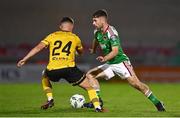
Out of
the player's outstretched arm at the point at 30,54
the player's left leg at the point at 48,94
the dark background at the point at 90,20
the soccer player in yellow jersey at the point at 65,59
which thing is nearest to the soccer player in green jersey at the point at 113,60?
the soccer player in yellow jersey at the point at 65,59

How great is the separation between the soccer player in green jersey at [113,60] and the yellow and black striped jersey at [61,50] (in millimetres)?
570

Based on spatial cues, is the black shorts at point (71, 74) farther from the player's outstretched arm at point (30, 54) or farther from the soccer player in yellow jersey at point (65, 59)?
the player's outstretched arm at point (30, 54)

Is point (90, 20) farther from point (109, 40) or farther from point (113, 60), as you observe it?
point (109, 40)

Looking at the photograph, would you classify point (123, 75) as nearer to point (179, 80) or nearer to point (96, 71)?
point (96, 71)

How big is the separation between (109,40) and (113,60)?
46 centimetres

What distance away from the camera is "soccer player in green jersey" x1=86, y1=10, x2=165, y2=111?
1056 centimetres

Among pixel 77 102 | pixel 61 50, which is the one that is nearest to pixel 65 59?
pixel 61 50

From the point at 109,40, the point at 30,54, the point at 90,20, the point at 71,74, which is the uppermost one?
the point at 90,20

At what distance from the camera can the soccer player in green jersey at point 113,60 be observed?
34.7 ft

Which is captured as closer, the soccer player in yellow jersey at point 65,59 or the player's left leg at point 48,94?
the soccer player in yellow jersey at point 65,59

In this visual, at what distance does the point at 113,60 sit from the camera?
427 inches

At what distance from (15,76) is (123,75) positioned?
15127 mm

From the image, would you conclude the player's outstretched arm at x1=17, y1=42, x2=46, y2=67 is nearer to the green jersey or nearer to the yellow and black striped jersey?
the yellow and black striped jersey

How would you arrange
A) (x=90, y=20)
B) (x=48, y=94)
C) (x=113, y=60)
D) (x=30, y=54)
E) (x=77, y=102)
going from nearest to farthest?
(x=30, y=54)
(x=113, y=60)
(x=48, y=94)
(x=77, y=102)
(x=90, y=20)
